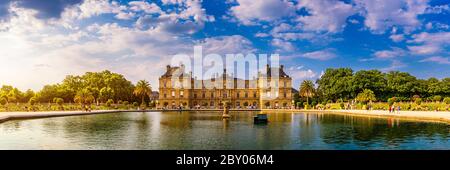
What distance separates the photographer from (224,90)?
288 feet

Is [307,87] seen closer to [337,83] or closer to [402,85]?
[337,83]

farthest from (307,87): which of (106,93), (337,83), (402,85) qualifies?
(106,93)

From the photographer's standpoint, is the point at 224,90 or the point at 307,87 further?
the point at 224,90

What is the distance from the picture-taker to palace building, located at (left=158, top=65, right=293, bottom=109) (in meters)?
84.8

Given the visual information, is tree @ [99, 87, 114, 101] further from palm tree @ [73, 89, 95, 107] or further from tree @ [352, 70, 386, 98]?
tree @ [352, 70, 386, 98]

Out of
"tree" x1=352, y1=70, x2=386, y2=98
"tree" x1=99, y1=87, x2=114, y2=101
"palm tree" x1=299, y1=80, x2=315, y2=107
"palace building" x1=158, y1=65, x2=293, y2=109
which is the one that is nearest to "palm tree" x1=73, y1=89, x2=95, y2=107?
"tree" x1=99, y1=87, x2=114, y2=101

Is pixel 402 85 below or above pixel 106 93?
above

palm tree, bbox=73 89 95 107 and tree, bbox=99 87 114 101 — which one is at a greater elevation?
tree, bbox=99 87 114 101

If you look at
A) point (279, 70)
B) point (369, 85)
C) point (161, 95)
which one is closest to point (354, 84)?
point (369, 85)

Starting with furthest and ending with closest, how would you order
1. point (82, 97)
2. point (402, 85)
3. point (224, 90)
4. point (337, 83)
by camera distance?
point (224, 90) → point (402, 85) → point (337, 83) → point (82, 97)

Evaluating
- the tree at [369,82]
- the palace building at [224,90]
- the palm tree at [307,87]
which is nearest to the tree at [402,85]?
the tree at [369,82]

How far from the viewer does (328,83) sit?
251ft
